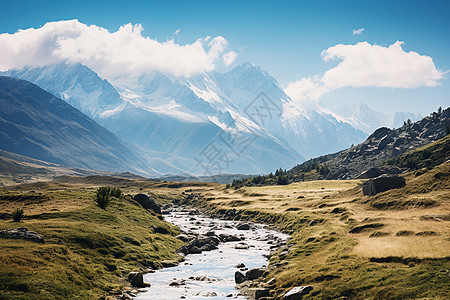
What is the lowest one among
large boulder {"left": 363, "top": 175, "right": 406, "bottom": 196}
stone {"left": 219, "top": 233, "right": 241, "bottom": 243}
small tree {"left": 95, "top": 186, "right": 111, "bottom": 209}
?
stone {"left": 219, "top": 233, "right": 241, "bottom": 243}

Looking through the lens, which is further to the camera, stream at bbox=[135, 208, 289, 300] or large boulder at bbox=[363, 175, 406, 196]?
large boulder at bbox=[363, 175, 406, 196]

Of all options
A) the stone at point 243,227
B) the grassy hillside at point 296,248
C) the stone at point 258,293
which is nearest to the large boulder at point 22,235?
the grassy hillside at point 296,248

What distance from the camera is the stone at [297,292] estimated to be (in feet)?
112

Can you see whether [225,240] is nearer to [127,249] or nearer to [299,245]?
[299,245]

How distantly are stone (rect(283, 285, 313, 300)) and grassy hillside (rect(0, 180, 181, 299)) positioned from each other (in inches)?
747

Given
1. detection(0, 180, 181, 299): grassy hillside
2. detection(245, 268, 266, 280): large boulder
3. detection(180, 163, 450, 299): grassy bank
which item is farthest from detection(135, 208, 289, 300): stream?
detection(180, 163, 450, 299): grassy bank

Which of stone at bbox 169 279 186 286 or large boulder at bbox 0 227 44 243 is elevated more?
large boulder at bbox 0 227 44 243

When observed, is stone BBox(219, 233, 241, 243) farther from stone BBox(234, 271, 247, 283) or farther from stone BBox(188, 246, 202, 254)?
stone BBox(234, 271, 247, 283)

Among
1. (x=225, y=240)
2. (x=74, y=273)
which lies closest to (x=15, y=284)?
(x=74, y=273)

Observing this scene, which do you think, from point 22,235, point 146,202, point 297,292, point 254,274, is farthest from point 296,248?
point 146,202

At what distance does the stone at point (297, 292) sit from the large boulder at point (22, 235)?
1199 inches

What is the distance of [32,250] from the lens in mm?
38469

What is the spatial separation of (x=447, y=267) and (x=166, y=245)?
1757 inches

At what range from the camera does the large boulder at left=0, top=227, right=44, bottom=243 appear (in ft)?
138
